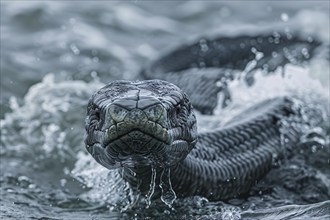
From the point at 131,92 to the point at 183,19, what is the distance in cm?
990

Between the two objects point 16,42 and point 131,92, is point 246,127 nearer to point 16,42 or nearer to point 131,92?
point 131,92

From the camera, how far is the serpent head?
517cm

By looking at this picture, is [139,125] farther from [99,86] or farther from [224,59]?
[224,59]

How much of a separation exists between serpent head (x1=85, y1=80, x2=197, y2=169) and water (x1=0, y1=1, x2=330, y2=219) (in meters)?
0.84

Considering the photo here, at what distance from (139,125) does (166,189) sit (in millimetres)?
1540


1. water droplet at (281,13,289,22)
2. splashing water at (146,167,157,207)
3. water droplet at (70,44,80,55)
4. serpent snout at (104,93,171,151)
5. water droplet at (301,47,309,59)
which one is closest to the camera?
serpent snout at (104,93,171,151)

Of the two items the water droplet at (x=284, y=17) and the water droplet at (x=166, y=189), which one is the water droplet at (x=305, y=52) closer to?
the water droplet at (x=284, y=17)

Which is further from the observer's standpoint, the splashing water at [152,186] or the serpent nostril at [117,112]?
the splashing water at [152,186]

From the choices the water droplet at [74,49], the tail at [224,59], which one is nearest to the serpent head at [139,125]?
the tail at [224,59]

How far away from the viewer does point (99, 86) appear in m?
11.3

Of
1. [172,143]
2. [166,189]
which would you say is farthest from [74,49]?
[172,143]

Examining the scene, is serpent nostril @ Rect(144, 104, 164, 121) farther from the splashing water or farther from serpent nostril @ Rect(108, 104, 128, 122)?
the splashing water

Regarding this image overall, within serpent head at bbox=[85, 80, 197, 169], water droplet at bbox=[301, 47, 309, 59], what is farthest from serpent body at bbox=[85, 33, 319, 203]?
water droplet at bbox=[301, 47, 309, 59]

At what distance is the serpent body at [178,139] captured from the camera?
206 inches
